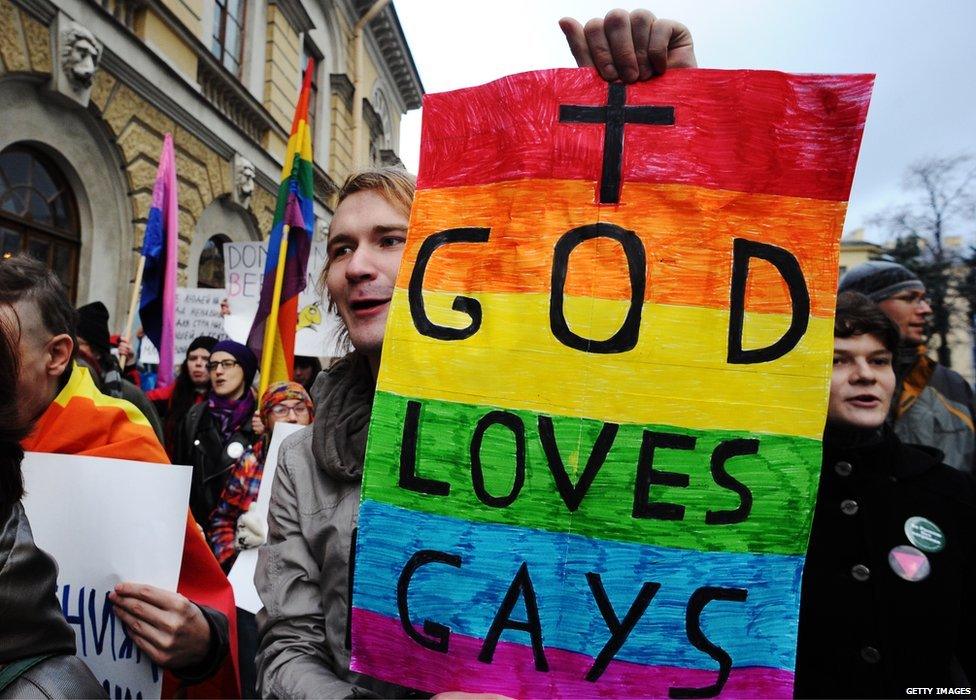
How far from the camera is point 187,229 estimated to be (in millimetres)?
7953

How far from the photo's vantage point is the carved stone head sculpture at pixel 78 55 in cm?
574

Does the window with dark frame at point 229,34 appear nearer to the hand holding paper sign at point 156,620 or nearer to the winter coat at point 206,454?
the winter coat at point 206,454

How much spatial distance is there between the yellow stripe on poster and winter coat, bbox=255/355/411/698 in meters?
0.29

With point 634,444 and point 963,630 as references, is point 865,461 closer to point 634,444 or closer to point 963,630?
point 963,630

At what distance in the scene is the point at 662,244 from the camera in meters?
0.98

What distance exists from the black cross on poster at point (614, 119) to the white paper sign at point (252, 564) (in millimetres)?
1518

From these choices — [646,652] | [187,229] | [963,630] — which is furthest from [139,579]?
[187,229]

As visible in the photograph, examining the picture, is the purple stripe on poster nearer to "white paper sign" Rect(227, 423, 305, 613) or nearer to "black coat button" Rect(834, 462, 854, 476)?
"black coat button" Rect(834, 462, 854, 476)

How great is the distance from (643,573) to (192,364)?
3.91 m

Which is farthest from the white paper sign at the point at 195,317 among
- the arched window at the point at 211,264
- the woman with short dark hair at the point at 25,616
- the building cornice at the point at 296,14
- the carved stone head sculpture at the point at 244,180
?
the building cornice at the point at 296,14

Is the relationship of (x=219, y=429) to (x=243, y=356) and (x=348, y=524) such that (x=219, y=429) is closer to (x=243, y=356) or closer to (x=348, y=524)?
(x=243, y=356)

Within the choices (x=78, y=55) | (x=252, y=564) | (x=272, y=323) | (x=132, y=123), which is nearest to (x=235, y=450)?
(x=272, y=323)

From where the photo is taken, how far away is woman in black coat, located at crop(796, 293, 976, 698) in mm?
1333

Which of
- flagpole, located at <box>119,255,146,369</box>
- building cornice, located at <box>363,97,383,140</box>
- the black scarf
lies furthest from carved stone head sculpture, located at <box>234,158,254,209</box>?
the black scarf
